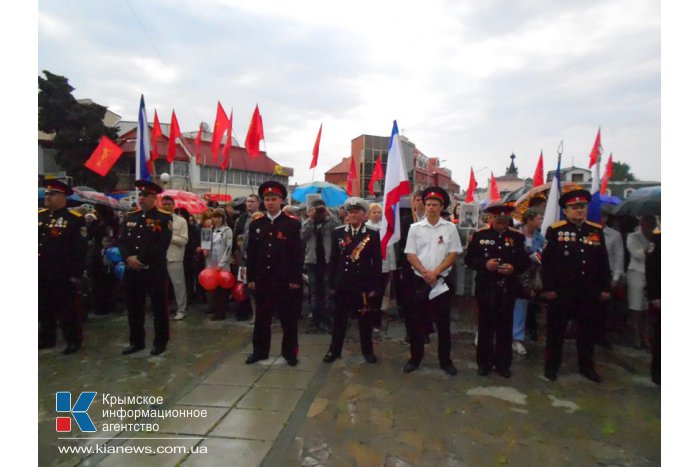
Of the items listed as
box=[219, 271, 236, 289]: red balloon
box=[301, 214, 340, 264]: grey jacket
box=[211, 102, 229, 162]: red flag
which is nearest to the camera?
box=[301, 214, 340, 264]: grey jacket

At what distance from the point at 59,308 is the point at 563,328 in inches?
233

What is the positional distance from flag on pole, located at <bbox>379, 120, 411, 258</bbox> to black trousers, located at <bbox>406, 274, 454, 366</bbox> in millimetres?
749

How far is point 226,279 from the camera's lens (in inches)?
260

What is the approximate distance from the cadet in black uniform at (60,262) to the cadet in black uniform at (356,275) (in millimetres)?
3194

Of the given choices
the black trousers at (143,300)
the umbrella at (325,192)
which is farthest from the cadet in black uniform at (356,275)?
the umbrella at (325,192)

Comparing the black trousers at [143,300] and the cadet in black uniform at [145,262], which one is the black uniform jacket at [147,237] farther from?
the black trousers at [143,300]

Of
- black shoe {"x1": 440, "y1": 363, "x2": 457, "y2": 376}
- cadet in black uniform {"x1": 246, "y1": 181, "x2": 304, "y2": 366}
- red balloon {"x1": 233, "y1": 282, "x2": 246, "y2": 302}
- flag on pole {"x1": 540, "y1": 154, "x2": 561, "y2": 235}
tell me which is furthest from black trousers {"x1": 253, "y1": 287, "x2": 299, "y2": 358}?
flag on pole {"x1": 540, "y1": 154, "x2": 561, "y2": 235}

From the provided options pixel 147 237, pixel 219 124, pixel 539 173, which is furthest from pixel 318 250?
pixel 539 173

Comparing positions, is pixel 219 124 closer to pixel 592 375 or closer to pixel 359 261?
pixel 359 261

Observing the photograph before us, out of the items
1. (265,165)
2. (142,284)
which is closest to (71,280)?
(142,284)

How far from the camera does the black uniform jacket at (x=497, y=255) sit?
4.45 metres

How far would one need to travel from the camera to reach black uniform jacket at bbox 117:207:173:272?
499 cm

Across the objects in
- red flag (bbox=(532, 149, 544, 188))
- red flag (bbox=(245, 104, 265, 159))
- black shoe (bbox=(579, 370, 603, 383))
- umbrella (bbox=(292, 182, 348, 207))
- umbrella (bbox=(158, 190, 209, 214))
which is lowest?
black shoe (bbox=(579, 370, 603, 383))

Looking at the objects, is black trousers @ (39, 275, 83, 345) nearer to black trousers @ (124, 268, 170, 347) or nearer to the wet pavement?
the wet pavement
